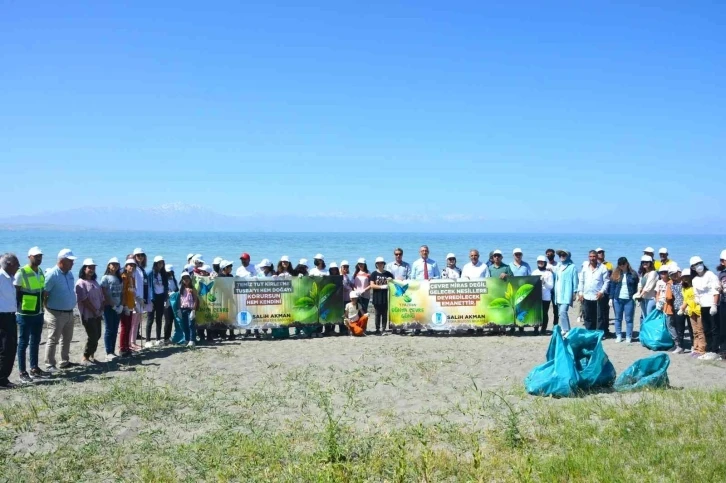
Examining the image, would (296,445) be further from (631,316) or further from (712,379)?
(631,316)

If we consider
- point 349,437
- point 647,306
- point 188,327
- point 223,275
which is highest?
point 223,275

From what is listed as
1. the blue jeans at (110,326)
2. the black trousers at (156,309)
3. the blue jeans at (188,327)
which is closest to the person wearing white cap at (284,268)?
the blue jeans at (188,327)

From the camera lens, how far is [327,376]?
31.3ft

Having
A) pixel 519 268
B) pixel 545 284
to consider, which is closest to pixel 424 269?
pixel 519 268

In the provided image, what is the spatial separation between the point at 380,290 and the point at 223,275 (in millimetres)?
3505

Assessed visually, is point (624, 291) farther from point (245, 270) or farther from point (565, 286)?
point (245, 270)

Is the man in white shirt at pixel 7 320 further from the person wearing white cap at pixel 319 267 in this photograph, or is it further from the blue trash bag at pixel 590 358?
the blue trash bag at pixel 590 358

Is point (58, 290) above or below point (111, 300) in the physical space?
above

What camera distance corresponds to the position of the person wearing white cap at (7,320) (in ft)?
29.0

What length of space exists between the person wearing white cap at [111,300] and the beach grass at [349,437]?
2649mm

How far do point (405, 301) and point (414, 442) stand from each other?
7.54 metres

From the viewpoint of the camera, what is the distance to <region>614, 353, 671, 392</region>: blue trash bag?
8094 mm

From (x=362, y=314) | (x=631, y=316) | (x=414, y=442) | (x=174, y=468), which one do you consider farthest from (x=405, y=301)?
(x=174, y=468)

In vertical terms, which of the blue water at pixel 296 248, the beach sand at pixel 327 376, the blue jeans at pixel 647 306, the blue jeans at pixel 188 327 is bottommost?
the blue water at pixel 296 248
